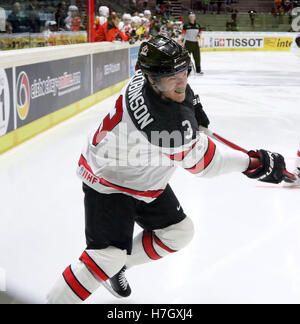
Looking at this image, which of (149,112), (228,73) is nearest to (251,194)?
(149,112)

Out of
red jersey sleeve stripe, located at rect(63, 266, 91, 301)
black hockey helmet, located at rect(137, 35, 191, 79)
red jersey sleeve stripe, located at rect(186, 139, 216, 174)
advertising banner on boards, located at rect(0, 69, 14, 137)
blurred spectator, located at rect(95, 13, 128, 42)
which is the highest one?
blurred spectator, located at rect(95, 13, 128, 42)

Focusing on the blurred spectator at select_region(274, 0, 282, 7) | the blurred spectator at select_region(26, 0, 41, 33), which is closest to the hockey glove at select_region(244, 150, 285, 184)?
the blurred spectator at select_region(26, 0, 41, 33)

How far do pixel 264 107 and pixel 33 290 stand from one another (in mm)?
5548

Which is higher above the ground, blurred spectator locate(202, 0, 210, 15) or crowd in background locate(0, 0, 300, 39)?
blurred spectator locate(202, 0, 210, 15)

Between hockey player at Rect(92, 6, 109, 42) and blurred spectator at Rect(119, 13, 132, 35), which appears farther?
blurred spectator at Rect(119, 13, 132, 35)

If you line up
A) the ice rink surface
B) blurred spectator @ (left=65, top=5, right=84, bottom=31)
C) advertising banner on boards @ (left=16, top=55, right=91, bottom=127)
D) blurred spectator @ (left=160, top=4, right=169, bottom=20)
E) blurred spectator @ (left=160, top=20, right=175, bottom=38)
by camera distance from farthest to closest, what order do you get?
blurred spectator @ (left=160, top=4, right=169, bottom=20), blurred spectator @ (left=160, top=20, right=175, bottom=38), blurred spectator @ (left=65, top=5, right=84, bottom=31), advertising banner on boards @ (left=16, top=55, right=91, bottom=127), the ice rink surface

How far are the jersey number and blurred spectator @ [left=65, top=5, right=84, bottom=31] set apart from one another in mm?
4825

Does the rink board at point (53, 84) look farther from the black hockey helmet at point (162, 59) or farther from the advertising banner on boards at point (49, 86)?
the black hockey helmet at point (162, 59)

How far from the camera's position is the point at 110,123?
159cm

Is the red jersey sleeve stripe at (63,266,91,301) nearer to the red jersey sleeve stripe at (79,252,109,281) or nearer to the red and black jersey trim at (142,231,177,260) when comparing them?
the red jersey sleeve stripe at (79,252,109,281)

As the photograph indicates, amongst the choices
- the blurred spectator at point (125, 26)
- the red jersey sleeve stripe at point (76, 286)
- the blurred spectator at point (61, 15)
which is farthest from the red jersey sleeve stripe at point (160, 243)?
the blurred spectator at point (125, 26)

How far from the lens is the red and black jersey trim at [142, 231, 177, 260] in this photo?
6.18 ft

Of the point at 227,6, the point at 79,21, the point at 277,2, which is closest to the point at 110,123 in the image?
the point at 79,21

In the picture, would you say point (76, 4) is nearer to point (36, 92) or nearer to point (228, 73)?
point (36, 92)
